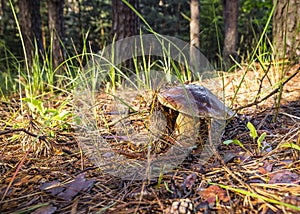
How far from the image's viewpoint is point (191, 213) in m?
0.51

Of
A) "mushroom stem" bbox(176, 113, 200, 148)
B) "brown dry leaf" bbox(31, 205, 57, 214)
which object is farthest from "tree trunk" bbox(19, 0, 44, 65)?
"brown dry leaf" bbox(31, 205, 57, 214)

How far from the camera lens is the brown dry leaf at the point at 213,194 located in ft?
1.81

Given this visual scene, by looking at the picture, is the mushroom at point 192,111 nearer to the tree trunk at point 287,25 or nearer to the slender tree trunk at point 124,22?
the tree trunk at point 287,25

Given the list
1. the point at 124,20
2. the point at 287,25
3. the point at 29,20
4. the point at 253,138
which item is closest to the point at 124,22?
the point at 124,20

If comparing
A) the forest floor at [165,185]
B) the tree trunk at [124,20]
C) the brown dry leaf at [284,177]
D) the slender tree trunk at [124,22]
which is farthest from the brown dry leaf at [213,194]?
the tree trunk at [124,20]

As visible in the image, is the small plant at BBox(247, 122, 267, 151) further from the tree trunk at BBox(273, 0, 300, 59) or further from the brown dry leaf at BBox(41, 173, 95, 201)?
the tree trunk at BBox(273, 0, 300, 59)

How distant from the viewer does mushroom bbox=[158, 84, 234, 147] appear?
2.66 feet

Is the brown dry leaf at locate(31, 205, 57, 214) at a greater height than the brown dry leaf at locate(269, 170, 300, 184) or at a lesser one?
lesser

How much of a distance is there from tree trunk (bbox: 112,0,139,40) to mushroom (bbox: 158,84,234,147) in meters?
1.65

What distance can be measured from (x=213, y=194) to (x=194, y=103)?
34 cm

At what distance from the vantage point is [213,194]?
0.57 meters

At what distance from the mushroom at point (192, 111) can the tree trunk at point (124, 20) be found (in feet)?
5.42

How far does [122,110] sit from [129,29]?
1.39 m

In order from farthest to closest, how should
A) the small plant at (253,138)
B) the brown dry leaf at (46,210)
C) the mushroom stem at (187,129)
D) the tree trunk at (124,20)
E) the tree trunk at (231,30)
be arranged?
the tree trunk at (231,30)
the tree trunk at (124,20)
the mushroom stem at (187,129)
the small plant at (253,138)
the brown dry leaf at (46,210)
